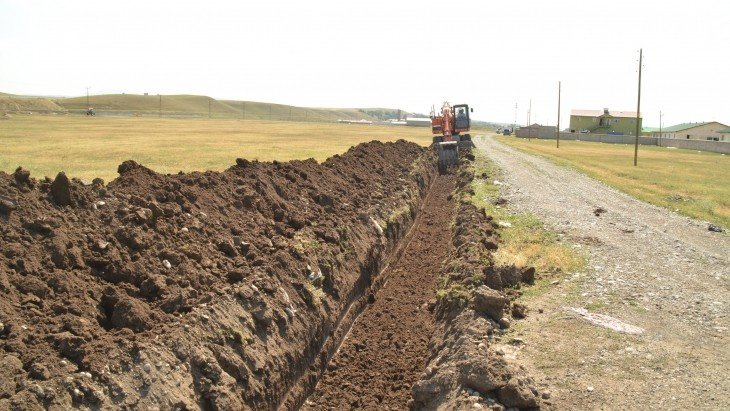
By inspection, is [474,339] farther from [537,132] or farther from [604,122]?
[604,122]

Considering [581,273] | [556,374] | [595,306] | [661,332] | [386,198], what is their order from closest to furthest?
[556,374] < [661,332] < [595,306] < [581,273] < [386,198]

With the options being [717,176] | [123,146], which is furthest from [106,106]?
[717,176]

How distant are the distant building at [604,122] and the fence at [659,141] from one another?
17.8 m

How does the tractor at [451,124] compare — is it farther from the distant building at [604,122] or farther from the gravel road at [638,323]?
the distant building at [604,122]

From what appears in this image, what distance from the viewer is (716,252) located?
44.0 feet

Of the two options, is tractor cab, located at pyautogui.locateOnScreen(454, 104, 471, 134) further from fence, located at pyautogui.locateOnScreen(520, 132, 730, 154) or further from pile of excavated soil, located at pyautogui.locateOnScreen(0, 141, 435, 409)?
fence, located at pyautogui.locateOnScreen(520, 132, 730, 154)

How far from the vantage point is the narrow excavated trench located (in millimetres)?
8242

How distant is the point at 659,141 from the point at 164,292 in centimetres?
9282

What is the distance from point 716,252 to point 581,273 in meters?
4.42

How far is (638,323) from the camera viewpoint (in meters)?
8.45

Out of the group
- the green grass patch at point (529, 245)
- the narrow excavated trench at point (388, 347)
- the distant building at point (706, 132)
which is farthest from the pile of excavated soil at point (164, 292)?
the distant building at point (706, 132)

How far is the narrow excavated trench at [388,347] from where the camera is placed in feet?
27.0

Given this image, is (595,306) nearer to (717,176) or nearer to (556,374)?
(556,374)

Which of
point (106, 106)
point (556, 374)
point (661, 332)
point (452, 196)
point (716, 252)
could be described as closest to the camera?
point (556, 374)
